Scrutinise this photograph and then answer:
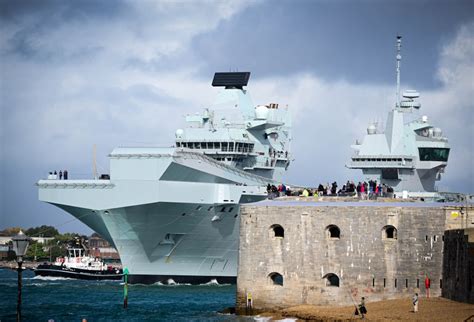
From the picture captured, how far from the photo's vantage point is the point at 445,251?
4822 centimetres

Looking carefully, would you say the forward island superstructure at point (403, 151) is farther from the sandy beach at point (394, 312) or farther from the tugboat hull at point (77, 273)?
the sandy beach at point (394, 312)

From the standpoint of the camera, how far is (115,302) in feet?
214

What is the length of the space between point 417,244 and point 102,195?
28.3 meters

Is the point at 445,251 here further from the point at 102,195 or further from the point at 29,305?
the point at 102,195

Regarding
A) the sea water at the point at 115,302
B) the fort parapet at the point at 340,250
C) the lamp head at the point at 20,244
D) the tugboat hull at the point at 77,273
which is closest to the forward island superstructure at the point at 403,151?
the sea water at the point at 115,302

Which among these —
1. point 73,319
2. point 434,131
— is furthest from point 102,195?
point 434,131

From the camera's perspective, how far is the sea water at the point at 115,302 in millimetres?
55812

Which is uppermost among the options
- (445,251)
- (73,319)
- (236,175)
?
(236,175)

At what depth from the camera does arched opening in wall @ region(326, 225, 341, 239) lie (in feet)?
165

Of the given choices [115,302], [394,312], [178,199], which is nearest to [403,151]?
[178,199]

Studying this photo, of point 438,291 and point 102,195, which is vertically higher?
point 102,195

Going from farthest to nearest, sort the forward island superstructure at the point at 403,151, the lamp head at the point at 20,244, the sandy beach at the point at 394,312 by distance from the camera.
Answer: the forward island superstructure at the point at 403,151
the sandy beach at the point at 394,312
the lamp head at the point at 20,244

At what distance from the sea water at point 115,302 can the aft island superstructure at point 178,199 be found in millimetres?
1787

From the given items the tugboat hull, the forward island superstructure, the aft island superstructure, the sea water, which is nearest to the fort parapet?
the sea water
